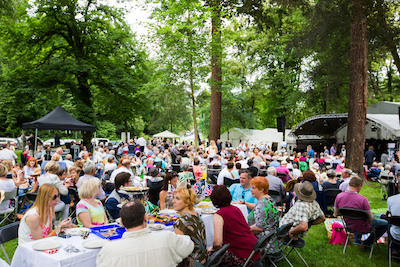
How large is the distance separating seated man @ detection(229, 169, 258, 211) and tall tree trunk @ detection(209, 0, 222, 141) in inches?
341

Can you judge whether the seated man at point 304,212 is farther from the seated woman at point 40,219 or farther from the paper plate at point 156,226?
the seated woman at point 40,219

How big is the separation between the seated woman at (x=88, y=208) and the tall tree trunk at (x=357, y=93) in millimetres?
11114

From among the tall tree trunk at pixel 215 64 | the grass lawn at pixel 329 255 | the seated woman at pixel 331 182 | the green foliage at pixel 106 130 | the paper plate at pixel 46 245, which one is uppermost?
the tall tree trunk at pixel 215 64

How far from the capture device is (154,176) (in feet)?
21.0

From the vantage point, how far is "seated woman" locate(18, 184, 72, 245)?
3275mm

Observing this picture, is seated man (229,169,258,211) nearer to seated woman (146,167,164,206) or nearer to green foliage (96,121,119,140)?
seated woman (146,167,164,206)

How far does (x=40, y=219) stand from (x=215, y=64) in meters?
12.3

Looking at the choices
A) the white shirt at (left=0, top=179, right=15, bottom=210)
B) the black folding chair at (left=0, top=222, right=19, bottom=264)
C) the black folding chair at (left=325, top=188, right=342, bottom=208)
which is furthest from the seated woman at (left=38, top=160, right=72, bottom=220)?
the black folding chair at (left=325, top=188, right=342, bottom=208)

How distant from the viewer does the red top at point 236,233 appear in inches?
132

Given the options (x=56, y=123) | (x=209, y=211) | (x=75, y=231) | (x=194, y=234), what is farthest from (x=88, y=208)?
(x=56, y=123)

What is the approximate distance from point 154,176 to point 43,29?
1676 cm

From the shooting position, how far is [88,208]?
12.6 ft

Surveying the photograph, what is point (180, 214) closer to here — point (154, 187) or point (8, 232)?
point (8, 232)

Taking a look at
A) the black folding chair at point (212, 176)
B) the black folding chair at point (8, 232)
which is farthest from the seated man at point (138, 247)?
the black folding chair at point (212, 176)
